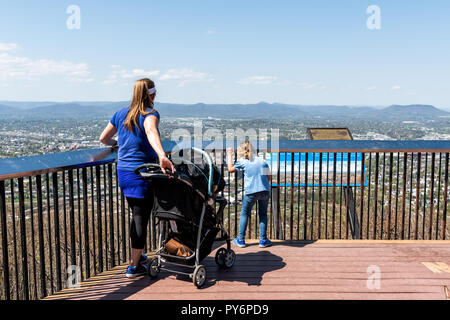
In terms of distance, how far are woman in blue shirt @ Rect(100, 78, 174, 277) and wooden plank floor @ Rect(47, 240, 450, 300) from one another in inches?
19.5

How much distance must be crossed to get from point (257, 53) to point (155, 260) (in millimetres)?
68179

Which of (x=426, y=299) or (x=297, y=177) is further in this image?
(x=297, y=177)

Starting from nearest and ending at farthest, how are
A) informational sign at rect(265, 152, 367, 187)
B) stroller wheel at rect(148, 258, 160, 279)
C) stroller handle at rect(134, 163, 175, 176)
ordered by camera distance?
stroller handle at rect(134, 163, 175, 176), stroller wheel at rect(148, 258, 160, 279), informational sign at rect(265, 152, 367, 187)

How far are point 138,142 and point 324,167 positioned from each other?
266cm

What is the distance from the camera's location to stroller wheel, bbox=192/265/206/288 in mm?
2952

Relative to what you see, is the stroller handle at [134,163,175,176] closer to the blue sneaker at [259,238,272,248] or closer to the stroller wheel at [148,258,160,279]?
the stroller wheel at [148,258,160,279]

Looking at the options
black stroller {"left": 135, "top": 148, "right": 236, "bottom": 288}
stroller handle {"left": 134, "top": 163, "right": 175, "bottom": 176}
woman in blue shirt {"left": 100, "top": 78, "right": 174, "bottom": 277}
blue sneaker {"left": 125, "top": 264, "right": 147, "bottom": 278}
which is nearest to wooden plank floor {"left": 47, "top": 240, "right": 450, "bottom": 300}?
blue sneaker {"left": 125, "top": 264, "right": 147, "bottom": 278}

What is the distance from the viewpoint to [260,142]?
4.17 meters

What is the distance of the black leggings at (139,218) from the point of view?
9.87ft

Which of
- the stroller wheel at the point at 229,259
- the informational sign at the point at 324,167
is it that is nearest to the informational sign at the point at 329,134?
the informational sign at the point at 324,167

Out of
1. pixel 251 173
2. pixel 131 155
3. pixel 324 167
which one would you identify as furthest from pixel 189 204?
pixel 324 167

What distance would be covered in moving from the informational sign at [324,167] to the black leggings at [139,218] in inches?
68.4

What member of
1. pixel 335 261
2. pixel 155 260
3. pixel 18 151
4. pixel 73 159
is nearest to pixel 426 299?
pixel 335 261
